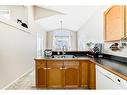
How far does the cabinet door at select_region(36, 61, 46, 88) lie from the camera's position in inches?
141

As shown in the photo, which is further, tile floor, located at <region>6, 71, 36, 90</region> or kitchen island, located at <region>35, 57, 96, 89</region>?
tile floor, located at <region>6, 71, 36, 90</region>

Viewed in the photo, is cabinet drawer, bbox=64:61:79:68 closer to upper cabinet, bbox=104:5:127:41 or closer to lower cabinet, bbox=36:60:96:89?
lower cabinet, bbox=36:60:96:89

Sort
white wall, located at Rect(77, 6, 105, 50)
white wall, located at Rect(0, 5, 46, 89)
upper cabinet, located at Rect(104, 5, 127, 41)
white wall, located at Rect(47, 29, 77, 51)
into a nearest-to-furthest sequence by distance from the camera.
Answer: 1. upper cabinet, located at Rect(104, 5, 127, 41)
2. white wall, located at Rect(0, 5, 46, 89)
3. white wall, located at Rect(77, 6, 105, 50)
4. white wall, located at Rect(47, 29, 77, 51)

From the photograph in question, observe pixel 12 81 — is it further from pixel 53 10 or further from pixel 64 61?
pixel 53 10

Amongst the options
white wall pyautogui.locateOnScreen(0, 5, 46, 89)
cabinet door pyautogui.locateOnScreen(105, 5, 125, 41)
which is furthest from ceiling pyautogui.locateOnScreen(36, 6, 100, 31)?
white wall pyautogui.locateOnScreen(0, 5, 46, 89)

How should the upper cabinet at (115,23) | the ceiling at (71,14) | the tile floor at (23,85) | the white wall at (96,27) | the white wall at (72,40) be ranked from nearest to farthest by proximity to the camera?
1. the upper cabinet at (115,23)
2. the tile floor at (23,85)
3. the white wall at (96,27)
4. the ceiling at (71,14)
5. the white wall at (72,40)

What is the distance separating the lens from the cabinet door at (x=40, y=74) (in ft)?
11.8

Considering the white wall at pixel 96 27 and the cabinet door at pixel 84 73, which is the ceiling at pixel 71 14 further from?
the cabinet door at pixel 84 73

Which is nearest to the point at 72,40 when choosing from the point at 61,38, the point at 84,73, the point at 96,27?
the point at 61,38

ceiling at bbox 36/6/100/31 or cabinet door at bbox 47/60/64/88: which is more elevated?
ceiling at bbox 36/6/100/31

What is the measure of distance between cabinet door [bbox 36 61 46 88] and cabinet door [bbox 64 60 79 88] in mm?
496

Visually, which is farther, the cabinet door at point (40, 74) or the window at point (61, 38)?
the window at point (61, 38)

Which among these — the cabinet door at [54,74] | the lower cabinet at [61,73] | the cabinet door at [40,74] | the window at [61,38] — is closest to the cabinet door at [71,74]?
the lower cabinet at [61,73]

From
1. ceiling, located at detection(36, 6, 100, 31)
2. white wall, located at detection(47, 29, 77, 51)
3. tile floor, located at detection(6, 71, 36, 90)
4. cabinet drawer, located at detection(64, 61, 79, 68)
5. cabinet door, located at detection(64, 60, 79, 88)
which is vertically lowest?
tile floor, located at detection(6, 71, 36, 90)
